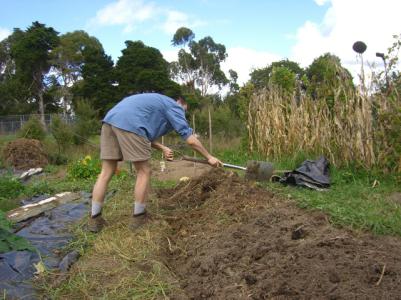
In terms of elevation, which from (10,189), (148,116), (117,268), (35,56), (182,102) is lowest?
(117,268)

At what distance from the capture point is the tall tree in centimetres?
3134

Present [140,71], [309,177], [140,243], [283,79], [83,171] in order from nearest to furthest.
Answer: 1. [140,243]
2. [309,177]
3. [83,171]
4. [283,79]
5. [140,71]

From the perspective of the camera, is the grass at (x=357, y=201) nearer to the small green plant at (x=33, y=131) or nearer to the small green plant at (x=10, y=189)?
the small green plant at (x=10, y=189)

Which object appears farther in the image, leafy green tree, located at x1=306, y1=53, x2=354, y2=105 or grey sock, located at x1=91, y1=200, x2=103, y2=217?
leafy green tree, located at x1=306, y1=53, x2=354, y2=105

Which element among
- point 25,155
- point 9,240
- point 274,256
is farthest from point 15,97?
point 274,256

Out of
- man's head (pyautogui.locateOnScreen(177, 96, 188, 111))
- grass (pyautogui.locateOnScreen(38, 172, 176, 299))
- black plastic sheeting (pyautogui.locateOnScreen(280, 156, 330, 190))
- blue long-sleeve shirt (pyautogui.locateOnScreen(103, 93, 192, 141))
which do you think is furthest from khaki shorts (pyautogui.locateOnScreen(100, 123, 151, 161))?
black plastic sheeting (pyautogui.locateOnScreen(280, 156, 330, 190))

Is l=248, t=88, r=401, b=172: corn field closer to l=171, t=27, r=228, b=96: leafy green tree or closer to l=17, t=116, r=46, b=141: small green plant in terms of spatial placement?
l=17, t=116, r=46, b=141: small green plant

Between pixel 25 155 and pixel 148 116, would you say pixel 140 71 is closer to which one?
pixel 25 155

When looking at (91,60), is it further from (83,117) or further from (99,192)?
(99,192)

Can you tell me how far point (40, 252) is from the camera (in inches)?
148

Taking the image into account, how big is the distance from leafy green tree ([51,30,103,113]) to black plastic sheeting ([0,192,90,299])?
112 feet

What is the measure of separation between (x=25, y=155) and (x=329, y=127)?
7976 millimetres

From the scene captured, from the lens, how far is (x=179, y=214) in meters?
4.85

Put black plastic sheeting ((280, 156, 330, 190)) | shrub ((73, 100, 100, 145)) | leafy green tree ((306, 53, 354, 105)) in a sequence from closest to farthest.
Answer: black plastic sheeting ((280, 156, 330, 190)), leafy green tree ((306, 53, 354, 105)), shrub ((73, 100, 100, 145))
